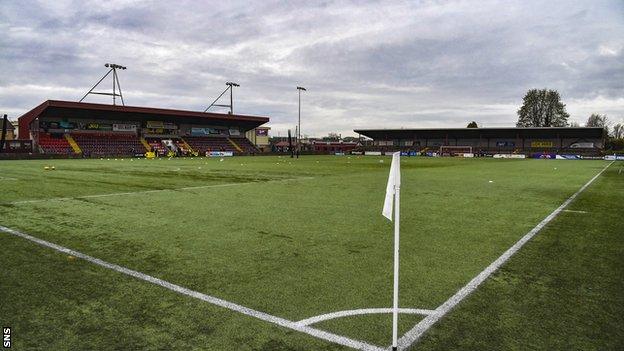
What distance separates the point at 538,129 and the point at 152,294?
84.9 metres

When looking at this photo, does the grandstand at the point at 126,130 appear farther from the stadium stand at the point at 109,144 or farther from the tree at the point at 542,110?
the tree at the point at 542,110

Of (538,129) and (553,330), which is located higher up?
(538,129)

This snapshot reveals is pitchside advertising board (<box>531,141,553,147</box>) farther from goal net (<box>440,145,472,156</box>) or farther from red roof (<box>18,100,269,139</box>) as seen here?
red roof (<box>18,100,269,139</box>)

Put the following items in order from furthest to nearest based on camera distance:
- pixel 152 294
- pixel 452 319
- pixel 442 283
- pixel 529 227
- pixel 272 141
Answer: pixel 272 141 → pixel 529 227 → pixel 442 283 → pixel 152 294 → pixel 452 319

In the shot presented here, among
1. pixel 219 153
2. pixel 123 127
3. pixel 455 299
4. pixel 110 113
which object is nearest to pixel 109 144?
pixel 110 113

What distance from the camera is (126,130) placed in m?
60.9

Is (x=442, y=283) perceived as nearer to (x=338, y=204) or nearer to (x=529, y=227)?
(x=529, y=227)

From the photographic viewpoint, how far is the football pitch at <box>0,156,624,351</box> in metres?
3.55

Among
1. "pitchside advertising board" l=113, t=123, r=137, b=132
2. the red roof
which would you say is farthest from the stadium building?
"pitchside advertising board" l=113, t=123, r=137, b=132

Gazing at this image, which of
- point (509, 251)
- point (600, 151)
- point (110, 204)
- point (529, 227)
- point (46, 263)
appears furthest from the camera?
point (600, 151)

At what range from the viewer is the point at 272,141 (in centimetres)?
12612

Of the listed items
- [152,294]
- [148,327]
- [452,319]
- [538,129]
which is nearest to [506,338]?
[452,319]

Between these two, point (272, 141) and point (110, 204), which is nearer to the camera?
point (110, 204)

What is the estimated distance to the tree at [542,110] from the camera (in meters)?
91.1
